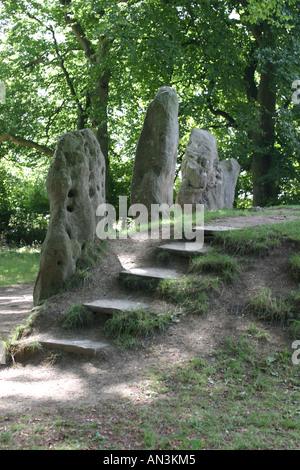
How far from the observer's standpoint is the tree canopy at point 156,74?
17.8 meters

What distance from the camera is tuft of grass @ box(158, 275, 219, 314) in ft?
20.9

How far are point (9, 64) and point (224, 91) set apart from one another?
9.83m

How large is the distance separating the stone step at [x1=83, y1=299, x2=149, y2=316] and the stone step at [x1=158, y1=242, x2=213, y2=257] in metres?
1.20

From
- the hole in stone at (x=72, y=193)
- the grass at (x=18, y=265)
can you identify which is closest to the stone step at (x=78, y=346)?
the hole in stone at (x=72, y=193)

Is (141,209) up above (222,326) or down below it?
above

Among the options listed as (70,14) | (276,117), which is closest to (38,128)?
(70,14)

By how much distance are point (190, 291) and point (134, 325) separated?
3.05 ft

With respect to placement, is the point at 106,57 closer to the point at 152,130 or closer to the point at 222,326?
the point at 152,130

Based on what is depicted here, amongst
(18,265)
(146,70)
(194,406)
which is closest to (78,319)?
(194,406)

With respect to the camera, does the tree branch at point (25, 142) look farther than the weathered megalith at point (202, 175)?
Yes

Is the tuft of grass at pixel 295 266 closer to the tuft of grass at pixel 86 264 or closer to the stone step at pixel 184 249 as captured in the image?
the stone step at pixel 184 249

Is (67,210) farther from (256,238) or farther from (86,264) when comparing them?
(256,238)

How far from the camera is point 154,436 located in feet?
13.6

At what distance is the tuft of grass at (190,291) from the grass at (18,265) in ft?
23.3
